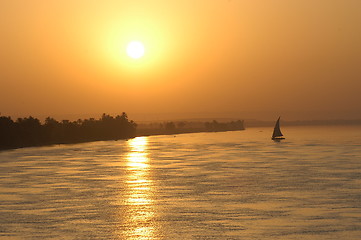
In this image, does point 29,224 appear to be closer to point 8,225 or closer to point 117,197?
point 8,225

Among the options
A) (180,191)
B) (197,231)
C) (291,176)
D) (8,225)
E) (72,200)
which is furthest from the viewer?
(291,176)

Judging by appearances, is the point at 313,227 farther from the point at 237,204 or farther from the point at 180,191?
the point at 180,191

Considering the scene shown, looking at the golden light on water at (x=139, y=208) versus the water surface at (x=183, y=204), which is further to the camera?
the water surface at (x=183, y=204)

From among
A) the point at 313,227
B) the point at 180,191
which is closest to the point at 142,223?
the point at 313,227

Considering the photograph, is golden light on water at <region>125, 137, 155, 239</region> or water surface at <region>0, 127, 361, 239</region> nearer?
golden light on water at <region>125, 137, 155, 239</region>

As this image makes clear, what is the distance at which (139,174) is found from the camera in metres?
71.5

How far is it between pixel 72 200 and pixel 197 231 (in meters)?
16.2

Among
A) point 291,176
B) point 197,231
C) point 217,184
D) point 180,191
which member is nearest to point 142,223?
point 197,231

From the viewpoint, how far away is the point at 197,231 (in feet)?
106

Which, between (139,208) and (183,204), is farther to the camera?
(183,204)

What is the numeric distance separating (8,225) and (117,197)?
44.8ft

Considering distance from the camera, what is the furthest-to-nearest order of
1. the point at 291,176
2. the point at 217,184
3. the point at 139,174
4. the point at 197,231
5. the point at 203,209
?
the point at 139,174 < the point at 291,176 < the point at 217,184 < the point at 203,209 < the point at 197,231

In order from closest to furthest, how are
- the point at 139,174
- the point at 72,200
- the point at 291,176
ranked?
the point at 72,200
the point at 291,176
the point at 139,174

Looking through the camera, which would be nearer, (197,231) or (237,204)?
(197,231)
